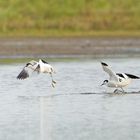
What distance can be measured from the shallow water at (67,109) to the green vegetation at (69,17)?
12.2 m

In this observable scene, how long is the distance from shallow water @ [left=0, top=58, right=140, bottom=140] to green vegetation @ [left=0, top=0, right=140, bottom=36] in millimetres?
12155

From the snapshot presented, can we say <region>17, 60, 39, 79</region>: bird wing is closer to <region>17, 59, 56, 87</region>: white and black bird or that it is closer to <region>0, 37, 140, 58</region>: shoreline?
<region>17, 59, 56, 87</region>: white and black bird

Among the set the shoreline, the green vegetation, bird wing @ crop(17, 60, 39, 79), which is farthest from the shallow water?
the green vegetation

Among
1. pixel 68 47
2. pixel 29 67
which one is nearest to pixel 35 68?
pixel 29 67

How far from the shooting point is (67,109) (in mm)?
14859

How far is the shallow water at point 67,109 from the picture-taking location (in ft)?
41.4

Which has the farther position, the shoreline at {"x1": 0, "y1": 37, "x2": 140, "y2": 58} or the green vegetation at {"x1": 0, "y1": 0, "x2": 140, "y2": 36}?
the green vegetation at {"x1": 0, "y1": 0, "x2": 140, "y2": 36}

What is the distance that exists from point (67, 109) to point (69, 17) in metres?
20.1

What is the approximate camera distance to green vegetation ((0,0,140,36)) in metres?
33.0

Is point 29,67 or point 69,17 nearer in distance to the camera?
point 29,67

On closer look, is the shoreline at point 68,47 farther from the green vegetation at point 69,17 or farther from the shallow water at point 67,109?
the shallow water at point 67,109

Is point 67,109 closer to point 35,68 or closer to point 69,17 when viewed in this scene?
point 35,68

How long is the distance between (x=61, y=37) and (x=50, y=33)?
1.47 metres

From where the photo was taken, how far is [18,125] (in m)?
13.3
